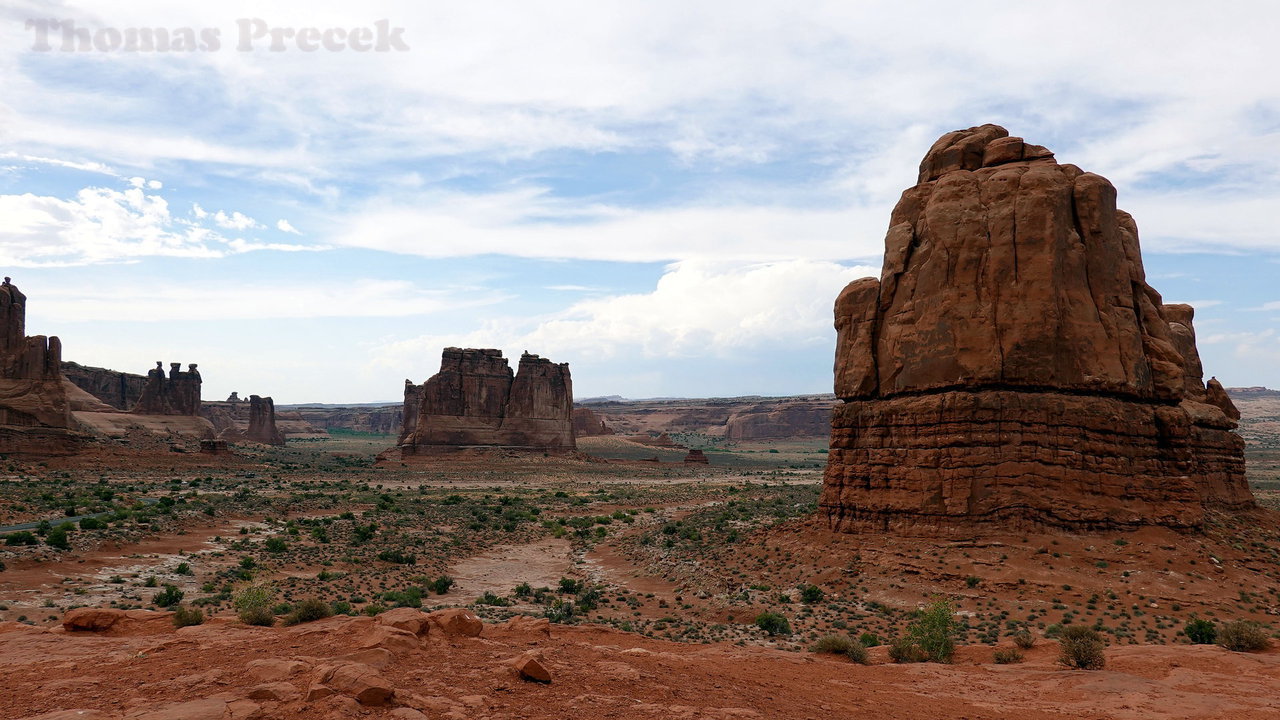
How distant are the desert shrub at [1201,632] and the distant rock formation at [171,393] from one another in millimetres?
125182

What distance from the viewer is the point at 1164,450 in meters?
24.0

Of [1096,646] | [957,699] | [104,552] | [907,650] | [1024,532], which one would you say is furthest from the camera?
[104,552]

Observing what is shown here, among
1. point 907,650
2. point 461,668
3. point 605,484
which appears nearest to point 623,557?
point 907,650

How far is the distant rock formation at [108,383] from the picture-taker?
111625mm

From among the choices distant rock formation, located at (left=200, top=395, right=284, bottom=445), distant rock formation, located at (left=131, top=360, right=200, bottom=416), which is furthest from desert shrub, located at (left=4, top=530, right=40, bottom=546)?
distant rock formation, located at (left=200, top=395, right=284, bottom=445)

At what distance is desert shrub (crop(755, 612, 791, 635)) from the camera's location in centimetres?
1925

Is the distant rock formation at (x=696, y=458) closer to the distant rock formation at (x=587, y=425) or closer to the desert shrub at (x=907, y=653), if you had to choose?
the distant rock formation at (x=587, y=425)

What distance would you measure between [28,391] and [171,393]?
5278 centimetres

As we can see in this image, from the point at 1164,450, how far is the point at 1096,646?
1450 centimetres

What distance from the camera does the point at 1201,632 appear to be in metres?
17.0

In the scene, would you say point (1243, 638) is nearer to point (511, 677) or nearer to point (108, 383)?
point (511, 677)

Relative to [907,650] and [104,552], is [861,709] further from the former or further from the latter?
[104,552]

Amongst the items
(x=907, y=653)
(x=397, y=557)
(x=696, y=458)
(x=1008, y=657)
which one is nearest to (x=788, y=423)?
(x=696, y=458)

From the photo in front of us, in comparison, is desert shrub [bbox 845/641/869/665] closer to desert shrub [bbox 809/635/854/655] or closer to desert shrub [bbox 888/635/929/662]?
desert shrub [bbox 809/635/854/655]
